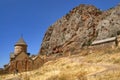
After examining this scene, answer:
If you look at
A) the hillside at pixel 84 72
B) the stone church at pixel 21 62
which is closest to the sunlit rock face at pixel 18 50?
A: the stone church at pixel 21 62

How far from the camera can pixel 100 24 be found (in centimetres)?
7531

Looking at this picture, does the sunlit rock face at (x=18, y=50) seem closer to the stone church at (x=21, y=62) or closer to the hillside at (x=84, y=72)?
the stone church at (x=21, y=62)

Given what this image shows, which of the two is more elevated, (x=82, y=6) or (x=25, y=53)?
(x=82, y=6)

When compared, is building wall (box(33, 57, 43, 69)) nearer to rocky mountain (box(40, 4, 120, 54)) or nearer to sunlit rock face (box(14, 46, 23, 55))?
sunlit rock face (box(14, 46, 23, 55))

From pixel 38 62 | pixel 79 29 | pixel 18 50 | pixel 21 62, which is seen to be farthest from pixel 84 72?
pixel 79 29

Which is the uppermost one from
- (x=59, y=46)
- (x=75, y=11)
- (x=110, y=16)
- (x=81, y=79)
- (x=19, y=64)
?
(x=75, y=11)

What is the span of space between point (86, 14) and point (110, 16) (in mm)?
12134

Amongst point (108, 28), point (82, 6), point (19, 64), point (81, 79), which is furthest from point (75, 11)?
point (81, 79)

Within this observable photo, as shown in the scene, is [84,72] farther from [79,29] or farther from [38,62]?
[79,29]

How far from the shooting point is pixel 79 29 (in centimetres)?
8081

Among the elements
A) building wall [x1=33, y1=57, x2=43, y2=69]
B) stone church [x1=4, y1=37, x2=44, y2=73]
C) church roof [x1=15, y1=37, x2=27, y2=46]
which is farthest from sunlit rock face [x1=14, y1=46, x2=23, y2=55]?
A: building wall [x1=33, y1=57, x2=43, y2=69]

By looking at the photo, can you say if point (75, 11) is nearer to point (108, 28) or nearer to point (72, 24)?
point (72, 24)

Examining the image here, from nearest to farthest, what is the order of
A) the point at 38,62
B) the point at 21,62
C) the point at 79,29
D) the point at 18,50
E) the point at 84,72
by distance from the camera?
the point at 84,72 < the point at 21,62 < the point at 38,62 < the point at 18,50 < the point at 79,29

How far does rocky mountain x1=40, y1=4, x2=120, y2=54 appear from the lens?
72062 mm
